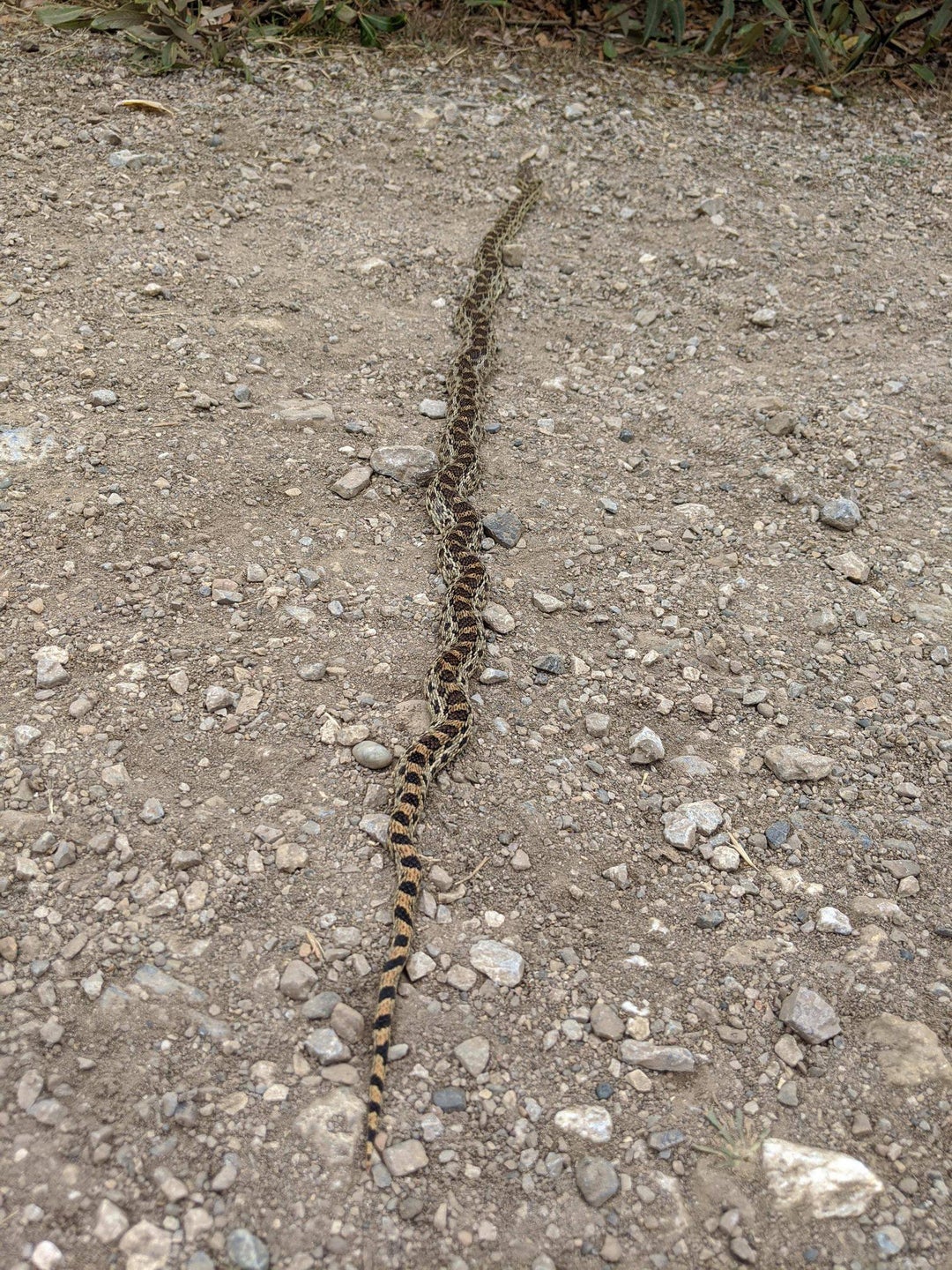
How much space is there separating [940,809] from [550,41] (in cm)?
975

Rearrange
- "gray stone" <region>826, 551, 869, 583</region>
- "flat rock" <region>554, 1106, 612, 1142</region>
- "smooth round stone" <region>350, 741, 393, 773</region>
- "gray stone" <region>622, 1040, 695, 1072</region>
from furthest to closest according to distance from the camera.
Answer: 1. "gray stone" <region>826, 551, 869, 583</region>
2. "smooth round stone" <region>350, 741, 393, 773</region>
3. "gray stone" <region>622, 1040, 695, 1072</region>
4. "flat rock" <region>554, 1106, 612, 1142</region>

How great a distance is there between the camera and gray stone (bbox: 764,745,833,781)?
5199 millimetres

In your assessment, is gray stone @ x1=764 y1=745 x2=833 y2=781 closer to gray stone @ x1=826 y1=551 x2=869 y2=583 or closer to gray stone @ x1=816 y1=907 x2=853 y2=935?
gray stone @ x1=816 y1=907 x2=853 y2=935

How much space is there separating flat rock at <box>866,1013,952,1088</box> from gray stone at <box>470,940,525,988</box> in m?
1.47

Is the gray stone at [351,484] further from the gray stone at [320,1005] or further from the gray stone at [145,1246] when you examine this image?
the gray stone at [145,1246]

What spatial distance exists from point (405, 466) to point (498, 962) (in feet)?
11.6

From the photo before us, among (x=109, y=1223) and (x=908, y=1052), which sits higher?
(x=908, y=1052)

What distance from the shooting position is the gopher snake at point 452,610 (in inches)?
167

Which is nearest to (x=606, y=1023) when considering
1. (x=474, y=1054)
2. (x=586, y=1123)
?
(x=586, y=1123)

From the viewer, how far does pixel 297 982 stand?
412 cm

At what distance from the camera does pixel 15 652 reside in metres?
5.21

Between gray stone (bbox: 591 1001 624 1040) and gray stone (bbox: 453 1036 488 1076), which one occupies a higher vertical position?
gray stone (bbox: 591 1001 624 1040)

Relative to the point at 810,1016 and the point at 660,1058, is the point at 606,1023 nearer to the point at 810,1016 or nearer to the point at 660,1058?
the point at 660,1058

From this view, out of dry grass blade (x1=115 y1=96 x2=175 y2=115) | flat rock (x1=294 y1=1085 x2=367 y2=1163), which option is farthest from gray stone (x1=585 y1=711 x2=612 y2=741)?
dry grass blade (x1=115 y1=96 x2=175 y2=115)
